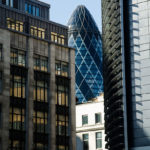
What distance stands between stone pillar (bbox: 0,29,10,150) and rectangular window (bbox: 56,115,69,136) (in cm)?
1013

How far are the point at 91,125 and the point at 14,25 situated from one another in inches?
1616

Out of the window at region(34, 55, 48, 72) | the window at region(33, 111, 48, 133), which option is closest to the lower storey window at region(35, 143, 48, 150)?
the window at region(33, 111, 48, 133)

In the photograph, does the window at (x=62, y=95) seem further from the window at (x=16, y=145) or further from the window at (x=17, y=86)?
the window at (x=16, y=145)

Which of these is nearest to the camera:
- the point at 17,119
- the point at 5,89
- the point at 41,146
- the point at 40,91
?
the point at 5,89

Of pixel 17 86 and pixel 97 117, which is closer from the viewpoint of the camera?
pixel 17 86

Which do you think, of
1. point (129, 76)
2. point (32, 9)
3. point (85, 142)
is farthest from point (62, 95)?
point (85, 142)

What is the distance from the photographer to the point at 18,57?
8106 cm

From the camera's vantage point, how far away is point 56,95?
85.3 metres

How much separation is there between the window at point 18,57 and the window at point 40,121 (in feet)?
24.6

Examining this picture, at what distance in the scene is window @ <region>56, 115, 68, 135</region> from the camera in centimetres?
8431

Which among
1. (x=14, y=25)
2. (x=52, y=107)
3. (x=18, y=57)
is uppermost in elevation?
(x=14, y=25)

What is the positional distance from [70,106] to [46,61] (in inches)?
312

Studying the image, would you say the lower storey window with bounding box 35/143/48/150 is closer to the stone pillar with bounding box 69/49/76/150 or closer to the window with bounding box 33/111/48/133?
the window with bounding box 33/111/48/133

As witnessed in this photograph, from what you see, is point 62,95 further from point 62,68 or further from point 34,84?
point 34,84
